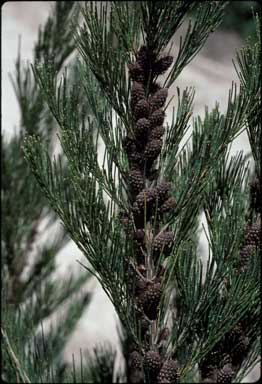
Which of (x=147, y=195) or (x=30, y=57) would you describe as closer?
(x=147, y=195)

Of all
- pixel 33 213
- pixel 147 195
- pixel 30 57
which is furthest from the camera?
pixel 30 57

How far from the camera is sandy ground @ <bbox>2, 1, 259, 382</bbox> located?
313cm

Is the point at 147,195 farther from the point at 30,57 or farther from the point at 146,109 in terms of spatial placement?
the point at 30,57

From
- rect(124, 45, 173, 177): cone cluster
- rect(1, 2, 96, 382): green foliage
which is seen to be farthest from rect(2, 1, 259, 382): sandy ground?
rect(124, 45, 173, 177): cone cluster

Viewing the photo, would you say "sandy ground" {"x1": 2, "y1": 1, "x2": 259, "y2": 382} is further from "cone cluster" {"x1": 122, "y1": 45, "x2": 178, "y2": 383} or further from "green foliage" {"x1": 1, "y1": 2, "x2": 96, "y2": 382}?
"cone cluster" {"x1": 122, "y1": 45, "x2": 178, "y2": 383}

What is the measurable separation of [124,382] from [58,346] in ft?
1.96

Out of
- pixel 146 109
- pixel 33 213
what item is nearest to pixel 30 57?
pixel 33 213

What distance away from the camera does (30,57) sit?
387cm

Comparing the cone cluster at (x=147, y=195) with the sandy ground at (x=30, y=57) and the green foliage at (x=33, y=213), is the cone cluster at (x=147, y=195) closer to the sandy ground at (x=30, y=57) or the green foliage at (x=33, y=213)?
the green foliage at (x=33, y=213)

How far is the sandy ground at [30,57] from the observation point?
10.3 feet

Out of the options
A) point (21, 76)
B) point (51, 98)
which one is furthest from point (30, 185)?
point (51, 98)

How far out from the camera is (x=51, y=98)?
0.72 meters

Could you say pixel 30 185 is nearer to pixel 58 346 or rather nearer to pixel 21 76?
pixel 21 76

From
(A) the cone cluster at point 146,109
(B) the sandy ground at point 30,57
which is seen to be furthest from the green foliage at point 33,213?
(B) the sandy ground at point 30,57
